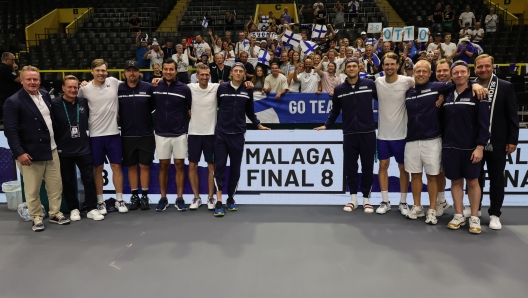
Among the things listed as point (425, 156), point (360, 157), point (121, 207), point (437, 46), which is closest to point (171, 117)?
point (121, 207)

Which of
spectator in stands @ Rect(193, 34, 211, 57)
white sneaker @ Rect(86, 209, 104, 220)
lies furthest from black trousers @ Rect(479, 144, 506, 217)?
spectator in stands @ Rect(193, 34, 211, 57)

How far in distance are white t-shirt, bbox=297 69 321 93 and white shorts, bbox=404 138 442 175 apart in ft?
12.9

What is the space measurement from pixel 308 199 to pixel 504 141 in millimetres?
2329

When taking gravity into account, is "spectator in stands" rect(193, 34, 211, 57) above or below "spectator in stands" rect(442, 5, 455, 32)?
below

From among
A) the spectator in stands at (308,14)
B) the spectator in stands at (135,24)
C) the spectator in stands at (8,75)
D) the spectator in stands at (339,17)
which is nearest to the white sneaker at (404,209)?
the spectator in stands at (8,75)

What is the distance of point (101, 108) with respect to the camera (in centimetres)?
481

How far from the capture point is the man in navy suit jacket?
4215 mm

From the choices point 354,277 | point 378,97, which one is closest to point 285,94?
point 378,97

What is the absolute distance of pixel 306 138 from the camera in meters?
5.39

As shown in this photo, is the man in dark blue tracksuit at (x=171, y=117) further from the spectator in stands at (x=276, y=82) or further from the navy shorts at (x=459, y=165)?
the spectator in stands at (x=276, y=82)

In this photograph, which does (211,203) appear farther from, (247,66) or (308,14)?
(308,14)

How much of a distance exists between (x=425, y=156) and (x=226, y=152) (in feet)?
7.33

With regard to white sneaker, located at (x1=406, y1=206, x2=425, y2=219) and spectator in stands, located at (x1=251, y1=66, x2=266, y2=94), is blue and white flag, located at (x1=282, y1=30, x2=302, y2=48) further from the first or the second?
white sneaker, located at (x1=406, y1=206, x2=425, y2=219)

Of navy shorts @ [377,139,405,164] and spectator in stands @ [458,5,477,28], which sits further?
spectator in stands @ [458,5,477,28]
